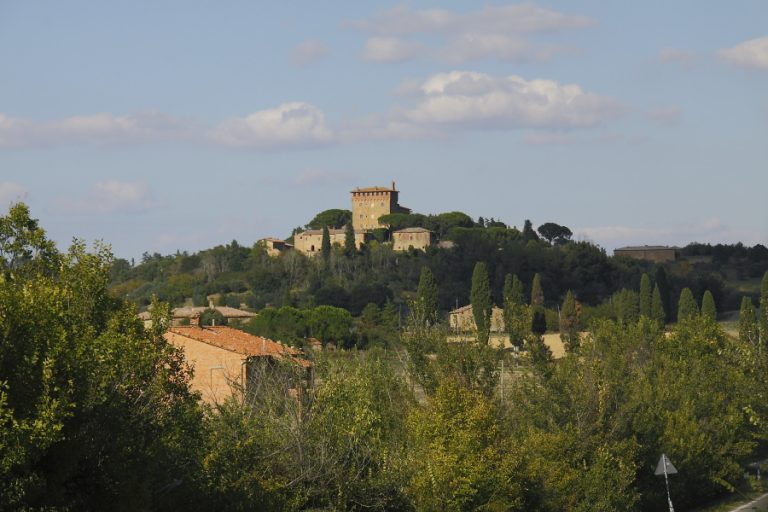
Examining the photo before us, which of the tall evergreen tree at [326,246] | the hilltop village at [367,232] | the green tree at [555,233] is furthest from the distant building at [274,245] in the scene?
the green tree at [555,233]

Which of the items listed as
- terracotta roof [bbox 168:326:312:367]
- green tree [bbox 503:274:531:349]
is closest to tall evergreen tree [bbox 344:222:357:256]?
green tree [bbox 503:274:531:349]

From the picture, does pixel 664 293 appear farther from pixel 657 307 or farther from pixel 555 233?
pixel 555 233

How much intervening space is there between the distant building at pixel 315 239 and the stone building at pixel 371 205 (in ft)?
24.3

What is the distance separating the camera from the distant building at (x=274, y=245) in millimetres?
135512

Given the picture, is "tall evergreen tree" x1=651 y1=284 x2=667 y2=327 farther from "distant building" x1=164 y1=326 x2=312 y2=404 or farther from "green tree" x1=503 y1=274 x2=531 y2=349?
"distant building" x1=164 y1=326 x2=312 y2=404

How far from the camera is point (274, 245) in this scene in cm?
13700

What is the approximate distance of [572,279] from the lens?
11644 cm

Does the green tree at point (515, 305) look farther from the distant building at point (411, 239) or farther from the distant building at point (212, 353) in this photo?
the distant building at point (411, 239)

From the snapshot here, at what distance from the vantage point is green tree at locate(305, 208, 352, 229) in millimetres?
149625

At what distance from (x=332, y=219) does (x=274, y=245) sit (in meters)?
14.7

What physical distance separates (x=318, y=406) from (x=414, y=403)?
3592 mm

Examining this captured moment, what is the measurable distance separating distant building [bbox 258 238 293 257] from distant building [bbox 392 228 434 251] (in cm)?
1315

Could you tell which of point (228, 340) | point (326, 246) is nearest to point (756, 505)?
point (228, 340)

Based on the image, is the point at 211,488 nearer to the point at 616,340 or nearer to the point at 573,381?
the point at 573,381
